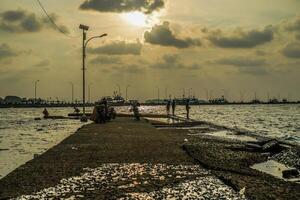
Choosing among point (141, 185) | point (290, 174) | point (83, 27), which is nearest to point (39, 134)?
point (83, 27)

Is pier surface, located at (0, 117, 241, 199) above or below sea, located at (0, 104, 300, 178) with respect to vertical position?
above

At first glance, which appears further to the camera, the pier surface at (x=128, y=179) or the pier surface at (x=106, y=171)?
the pier surface at (x=106, y=171)

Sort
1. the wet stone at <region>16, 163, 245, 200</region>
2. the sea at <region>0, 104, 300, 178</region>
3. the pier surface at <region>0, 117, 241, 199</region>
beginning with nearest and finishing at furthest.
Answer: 1. the wet stone at <region>16, 163, 245, 200</region>
2. the pier surface at <region>0, 117, 241, 199</region>
3. the sea at <region>0, 104, 300, 178</region>

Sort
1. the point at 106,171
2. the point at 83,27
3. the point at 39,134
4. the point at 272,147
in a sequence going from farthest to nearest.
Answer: the point at 83,27 < the point at 39,134 < the point at 272,147 < the point at 106,171

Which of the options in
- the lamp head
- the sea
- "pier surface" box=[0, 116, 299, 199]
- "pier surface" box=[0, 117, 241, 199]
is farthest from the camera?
the lamp head

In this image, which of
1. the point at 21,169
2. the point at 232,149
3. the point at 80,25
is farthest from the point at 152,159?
the point at 80,25

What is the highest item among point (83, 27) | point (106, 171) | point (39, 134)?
point (83, 27)

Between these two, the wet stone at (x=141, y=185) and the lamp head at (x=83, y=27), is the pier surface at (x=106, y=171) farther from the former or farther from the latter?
the lamp head at (x=83, y=27)

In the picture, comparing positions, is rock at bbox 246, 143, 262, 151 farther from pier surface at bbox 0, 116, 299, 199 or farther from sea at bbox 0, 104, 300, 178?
sea at bbox 0, 104, 300, 178

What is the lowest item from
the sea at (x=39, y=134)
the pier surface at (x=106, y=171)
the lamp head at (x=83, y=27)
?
the sea at (x=39, y=134)

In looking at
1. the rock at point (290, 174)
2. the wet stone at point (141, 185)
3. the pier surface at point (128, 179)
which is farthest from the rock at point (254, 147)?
the wet stone at point (141, 185)

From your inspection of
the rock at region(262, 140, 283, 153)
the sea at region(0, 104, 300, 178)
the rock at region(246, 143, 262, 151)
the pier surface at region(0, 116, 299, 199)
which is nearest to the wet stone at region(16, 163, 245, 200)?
the pier surface at region(0, 116, 299, 199)

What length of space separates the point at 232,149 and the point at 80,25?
119 ft

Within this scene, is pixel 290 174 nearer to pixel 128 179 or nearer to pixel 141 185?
pixel 128 179
